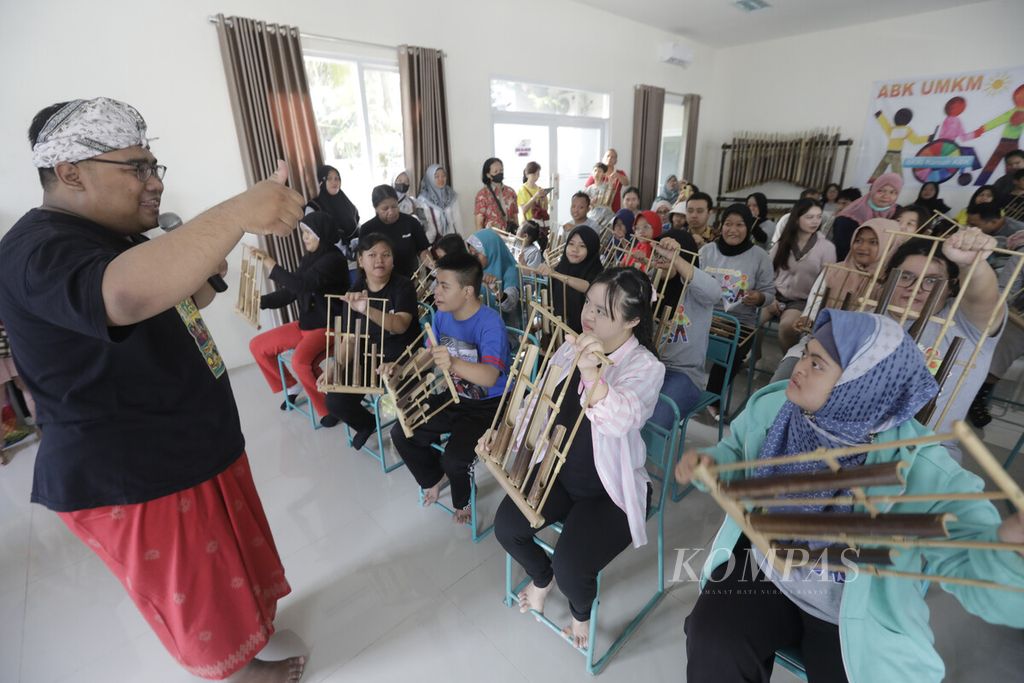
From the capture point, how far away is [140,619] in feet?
5.79

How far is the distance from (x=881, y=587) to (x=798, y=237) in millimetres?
2868

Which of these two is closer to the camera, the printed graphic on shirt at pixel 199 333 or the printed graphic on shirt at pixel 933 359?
the printed graphic on shirt at pixel 199 333

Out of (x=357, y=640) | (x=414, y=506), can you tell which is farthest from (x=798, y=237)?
(x=357, y=640)

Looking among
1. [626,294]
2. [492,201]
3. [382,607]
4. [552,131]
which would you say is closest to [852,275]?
[626,294]

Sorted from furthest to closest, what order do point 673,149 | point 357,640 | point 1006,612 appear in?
point 673,149, point 357,640, point 1006,612

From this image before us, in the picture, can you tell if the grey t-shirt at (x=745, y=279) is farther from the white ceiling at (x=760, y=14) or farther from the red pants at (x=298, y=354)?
the white ceiling at (x=760, y=14)

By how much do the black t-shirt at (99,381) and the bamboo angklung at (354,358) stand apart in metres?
0.84

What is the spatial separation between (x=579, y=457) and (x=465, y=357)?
0.77m

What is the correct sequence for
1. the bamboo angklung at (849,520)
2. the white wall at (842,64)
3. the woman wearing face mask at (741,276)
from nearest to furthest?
the bamboo angklung at (849,520) < the woman wearing face mask at (741,276) < the white wall at (842,64)

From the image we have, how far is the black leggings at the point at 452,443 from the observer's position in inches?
77.6

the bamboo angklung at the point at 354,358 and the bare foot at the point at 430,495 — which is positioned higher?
the bamboo angklung at the point at 354,358

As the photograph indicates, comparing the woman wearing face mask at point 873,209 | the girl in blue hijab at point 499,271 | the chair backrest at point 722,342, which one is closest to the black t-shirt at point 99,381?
the girl in blue hijab at point 499,271

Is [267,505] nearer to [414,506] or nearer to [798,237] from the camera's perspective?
[414,506]

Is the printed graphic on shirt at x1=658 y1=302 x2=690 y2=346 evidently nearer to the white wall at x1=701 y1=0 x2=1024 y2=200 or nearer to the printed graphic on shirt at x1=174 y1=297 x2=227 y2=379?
the printed graphic on shirt at x1=174 y1=297 x2=227 y2=379
